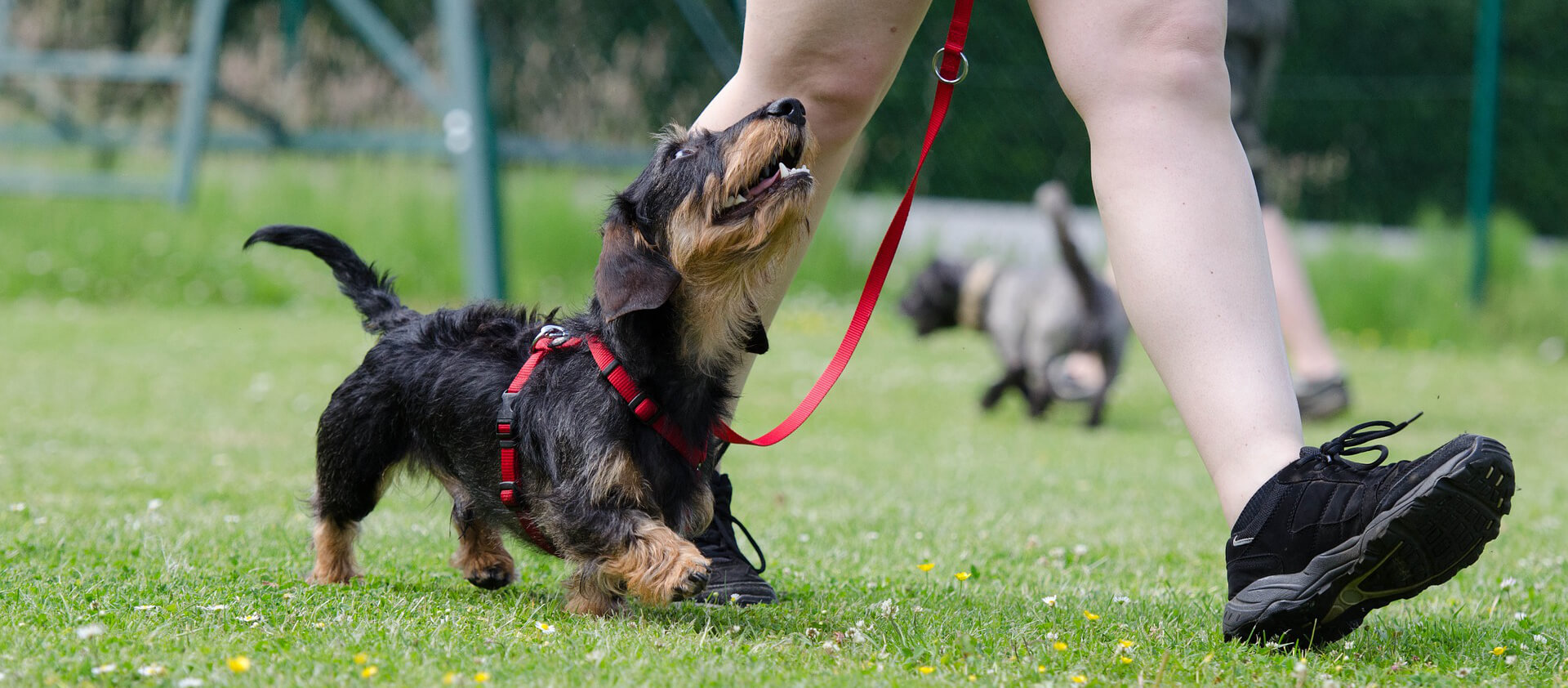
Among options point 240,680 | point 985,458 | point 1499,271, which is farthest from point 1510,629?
point 1499,271

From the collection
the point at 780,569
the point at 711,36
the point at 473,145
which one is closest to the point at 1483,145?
the point at 711,36

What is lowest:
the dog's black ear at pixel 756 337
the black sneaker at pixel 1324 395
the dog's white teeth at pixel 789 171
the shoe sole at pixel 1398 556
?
the black sneaker at pixel 1324 395

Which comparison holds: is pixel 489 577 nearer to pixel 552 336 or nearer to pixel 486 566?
pixel 486 566

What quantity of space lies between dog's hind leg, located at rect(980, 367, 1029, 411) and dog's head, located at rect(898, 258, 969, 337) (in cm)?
96

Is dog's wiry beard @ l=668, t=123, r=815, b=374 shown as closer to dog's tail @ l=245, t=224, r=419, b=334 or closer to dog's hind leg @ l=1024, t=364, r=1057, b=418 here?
dog's tail @ l=245, t=224, r=419, b=334

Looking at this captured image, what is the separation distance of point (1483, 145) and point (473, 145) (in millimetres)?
7711

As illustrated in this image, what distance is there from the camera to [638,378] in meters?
2.92

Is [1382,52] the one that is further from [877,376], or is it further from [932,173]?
[877,376]

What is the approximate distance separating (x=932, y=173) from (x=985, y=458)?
371 inches

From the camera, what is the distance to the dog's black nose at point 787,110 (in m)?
2.92

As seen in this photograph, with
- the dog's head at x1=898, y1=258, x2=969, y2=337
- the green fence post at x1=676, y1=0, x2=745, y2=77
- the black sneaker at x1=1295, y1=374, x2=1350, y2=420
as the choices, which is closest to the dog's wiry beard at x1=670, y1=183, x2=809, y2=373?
the black sneaker at x1=1295, y1=374, x2=1350, y2=420

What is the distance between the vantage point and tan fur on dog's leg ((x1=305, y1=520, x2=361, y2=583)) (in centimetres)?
333

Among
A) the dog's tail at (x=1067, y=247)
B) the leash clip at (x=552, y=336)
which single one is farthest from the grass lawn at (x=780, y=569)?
the dog's tail at (x=1067, y=247)

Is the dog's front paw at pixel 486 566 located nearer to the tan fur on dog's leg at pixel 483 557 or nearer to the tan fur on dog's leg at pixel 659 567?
the tan fur on dog's leg at pixel 483 557
